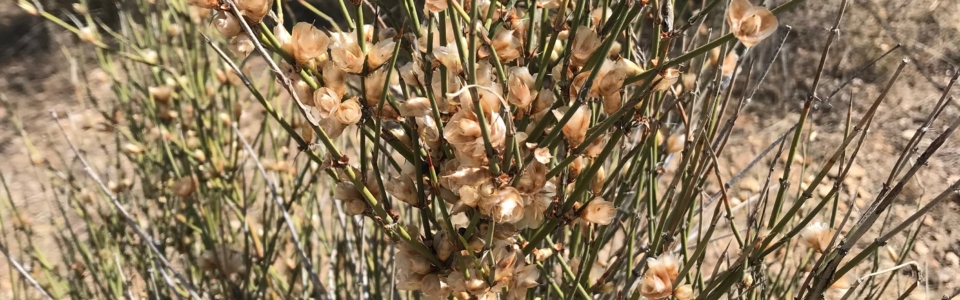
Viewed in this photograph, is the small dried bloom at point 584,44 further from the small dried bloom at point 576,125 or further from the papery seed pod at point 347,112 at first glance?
the papery seed pod at point 347,112

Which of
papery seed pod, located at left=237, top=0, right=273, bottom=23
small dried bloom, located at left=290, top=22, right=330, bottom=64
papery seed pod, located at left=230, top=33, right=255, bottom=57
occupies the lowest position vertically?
small dried bloom, located at left=290, top=22, right=330, bottom=64

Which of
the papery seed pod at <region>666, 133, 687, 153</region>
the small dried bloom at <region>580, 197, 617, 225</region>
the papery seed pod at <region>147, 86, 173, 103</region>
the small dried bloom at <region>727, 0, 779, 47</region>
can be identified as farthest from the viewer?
the papery seed pod at <region>147, 86, 173, 103</region>

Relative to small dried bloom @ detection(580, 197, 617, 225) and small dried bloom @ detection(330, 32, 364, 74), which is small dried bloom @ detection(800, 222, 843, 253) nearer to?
small dried bloom @ detection(580, 197, 617, 225)

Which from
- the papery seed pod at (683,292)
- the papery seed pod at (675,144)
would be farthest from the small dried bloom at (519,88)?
the papery seed pod at (675,144)

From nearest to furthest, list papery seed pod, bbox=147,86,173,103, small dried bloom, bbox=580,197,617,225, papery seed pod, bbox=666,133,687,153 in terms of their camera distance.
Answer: small dried bloom, bbox=580,197,617,225
papery seed pod, bbox=666,133,687,153
papery seed pod, bbox=147,86,173,103

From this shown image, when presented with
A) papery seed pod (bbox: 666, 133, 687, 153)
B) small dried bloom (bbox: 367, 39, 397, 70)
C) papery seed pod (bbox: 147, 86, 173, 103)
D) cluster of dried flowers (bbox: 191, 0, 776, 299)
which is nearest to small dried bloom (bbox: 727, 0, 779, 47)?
cluster of dried flowers (bbox: 191, 0, 776, 299)

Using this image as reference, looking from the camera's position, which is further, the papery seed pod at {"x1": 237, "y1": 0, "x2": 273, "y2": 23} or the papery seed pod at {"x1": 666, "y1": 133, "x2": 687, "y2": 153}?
the papery seed pod at {"x1": 666, "y1": 133, "x2": 687, "y2": 153}

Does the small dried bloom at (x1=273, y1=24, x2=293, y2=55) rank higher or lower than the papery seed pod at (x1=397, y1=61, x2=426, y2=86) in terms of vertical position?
higher

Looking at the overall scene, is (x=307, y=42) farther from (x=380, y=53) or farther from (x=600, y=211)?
(x=600, y=211)

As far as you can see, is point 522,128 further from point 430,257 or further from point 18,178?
point 18,178
